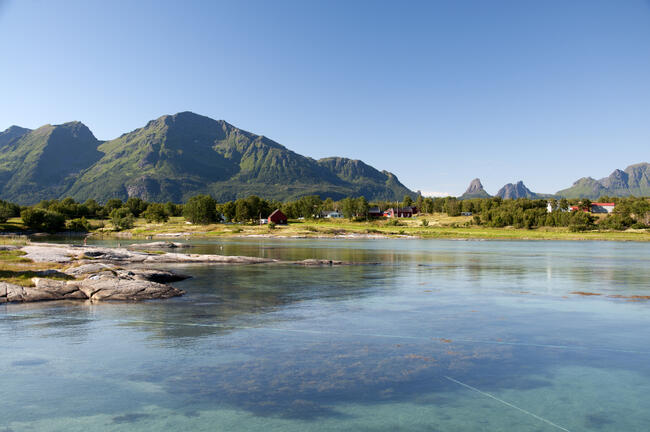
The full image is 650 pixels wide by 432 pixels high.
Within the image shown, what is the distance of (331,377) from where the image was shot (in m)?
15.1

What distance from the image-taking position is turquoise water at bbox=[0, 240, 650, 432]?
12.1 metres

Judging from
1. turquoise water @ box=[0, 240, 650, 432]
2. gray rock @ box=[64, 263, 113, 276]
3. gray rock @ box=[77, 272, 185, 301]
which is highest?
gray rock @ box=[64, 263, 113, 276]

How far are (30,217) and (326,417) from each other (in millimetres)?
172682

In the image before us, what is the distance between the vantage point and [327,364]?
16.5 m

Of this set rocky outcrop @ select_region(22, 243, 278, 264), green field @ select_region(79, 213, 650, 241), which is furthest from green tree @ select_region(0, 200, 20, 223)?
rocky outcrop @ select_region(22, 243, 278, 264)

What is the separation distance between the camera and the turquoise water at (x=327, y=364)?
12133 mm

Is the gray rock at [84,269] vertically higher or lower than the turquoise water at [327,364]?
higher

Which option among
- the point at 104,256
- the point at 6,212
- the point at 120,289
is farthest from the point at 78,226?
the point at 120,289

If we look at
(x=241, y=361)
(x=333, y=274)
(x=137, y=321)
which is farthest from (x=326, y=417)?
(x=333, y=274)

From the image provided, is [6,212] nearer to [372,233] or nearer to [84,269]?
[372,233]

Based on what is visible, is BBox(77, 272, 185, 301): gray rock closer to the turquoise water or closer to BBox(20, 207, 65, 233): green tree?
the turquoise water

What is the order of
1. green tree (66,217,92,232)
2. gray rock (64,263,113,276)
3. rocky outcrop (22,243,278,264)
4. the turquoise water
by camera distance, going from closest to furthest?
the turquoise water
gray rock (64,263,113,276)
rocky outcrop (22,243,278,264)
green tree (66,217,92,232)

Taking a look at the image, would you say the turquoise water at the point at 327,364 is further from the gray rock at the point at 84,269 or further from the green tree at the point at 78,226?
the green tree at the point at 78,226

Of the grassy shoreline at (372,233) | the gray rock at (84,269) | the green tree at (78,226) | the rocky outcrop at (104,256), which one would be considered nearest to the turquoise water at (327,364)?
the gray rock at (84,269)
